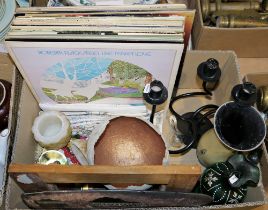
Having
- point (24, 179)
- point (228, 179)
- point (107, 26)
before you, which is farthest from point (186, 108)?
point (24, 179)

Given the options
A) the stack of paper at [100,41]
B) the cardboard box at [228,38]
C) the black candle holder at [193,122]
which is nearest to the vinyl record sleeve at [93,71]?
the stack of paper at [100,41]

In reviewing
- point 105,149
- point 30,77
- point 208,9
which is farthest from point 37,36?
point 208,9

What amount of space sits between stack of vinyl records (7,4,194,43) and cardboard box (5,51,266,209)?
21 centimetres

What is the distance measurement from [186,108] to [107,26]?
1.44 feet

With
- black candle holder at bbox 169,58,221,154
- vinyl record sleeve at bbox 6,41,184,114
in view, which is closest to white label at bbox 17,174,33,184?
vinyl record sleeve at bbox 6,41,184,114

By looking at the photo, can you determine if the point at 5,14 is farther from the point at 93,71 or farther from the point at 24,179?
the point at 24,179

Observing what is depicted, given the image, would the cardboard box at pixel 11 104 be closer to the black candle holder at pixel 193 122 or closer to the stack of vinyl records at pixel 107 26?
the stack of vinyl records at pixel 107 26

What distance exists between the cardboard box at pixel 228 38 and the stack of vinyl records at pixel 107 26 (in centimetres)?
28

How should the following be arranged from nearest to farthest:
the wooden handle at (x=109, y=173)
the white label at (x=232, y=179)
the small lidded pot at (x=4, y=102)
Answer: the wooden handle at (x=109, y=173) → the white label at (x=232, y=179) → the small lidded pot at (x=4, y=102)

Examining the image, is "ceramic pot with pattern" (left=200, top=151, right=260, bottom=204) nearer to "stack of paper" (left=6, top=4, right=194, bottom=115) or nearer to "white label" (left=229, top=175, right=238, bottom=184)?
"white label" (left=229, top=175, right=238, bottom=184)

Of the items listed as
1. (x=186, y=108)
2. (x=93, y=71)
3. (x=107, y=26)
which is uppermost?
(x=107, y=26)

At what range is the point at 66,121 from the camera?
957 mm

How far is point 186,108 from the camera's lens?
1.14m

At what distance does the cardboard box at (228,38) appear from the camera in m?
1.05
